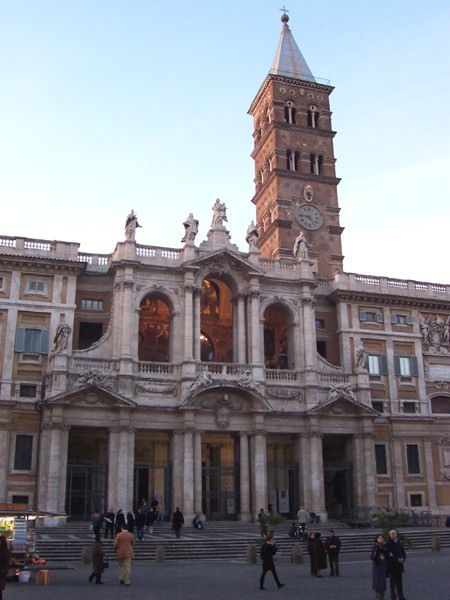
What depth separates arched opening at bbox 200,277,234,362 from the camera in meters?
49.4

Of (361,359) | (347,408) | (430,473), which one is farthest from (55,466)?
(430,473)

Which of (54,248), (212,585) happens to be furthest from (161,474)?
(212,585)

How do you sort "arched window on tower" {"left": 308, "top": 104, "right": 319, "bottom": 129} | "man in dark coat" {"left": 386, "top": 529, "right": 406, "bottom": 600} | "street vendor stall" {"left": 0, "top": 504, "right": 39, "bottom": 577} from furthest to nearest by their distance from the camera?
"arched window on tower" {"left": 308, "top": 104, "right": 319, "bottom": 129}
"street vendor stall" {"left": 0, "top": 504, "right": 39, "bottom": 577}
"man in dark coat" {"left": 386, "top": 529, "right": 406, "bottom": 600}

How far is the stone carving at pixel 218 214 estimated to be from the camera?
153 feet

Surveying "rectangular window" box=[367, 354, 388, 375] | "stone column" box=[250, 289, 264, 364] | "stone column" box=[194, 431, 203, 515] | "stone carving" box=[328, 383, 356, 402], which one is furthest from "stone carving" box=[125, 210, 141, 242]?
"rectangular window" box=[367, 354, 388, 375]

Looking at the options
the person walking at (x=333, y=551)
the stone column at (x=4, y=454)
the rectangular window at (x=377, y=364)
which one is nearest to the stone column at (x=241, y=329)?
the rectangular window at (x=377, y=364)

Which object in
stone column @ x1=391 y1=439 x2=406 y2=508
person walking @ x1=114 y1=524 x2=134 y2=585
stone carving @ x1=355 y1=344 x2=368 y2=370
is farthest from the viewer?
stone column @ x1=391 y1=439 x2=406 y2=508

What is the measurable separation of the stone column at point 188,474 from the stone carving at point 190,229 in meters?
12.4

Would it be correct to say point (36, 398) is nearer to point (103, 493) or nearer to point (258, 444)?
point (103, 493)

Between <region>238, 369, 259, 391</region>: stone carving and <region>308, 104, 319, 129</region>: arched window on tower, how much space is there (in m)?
→ 30.9

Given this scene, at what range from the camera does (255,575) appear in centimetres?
→ 2283

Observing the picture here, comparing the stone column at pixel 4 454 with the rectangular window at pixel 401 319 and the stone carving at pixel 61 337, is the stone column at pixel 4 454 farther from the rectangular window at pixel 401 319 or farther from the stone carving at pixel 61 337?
the rectangular window at pixel 401 319

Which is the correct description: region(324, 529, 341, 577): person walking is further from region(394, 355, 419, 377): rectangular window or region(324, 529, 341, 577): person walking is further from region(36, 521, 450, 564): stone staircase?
region(394, 355, 419, 377): rectangular window

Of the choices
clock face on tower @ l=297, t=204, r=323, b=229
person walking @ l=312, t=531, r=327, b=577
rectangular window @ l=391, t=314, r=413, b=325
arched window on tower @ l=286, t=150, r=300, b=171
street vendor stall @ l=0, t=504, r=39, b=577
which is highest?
arched window on tower @ l=286, t=150, r=300, b=171
